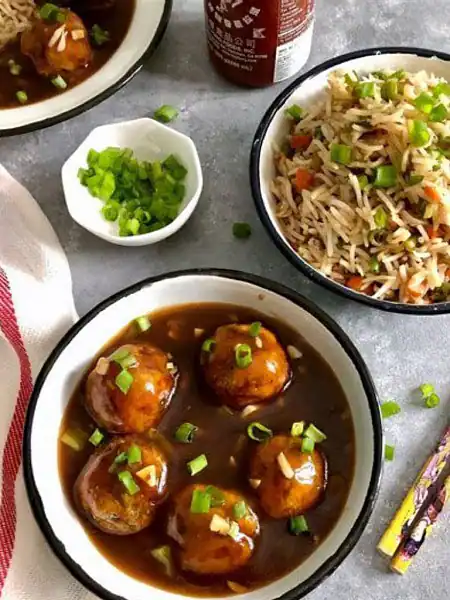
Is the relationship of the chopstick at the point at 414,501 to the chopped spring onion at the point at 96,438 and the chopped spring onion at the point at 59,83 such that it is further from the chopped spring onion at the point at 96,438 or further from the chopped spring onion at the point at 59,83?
the chopped spring onion at the point at 59,83

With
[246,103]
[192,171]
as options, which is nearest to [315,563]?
[192,171]

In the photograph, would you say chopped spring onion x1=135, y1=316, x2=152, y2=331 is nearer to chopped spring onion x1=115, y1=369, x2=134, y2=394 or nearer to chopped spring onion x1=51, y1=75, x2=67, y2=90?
chopped spring onion x1=115, y1=369, x2=134, y2=394

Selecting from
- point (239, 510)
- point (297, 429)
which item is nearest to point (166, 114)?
point (297, 429)

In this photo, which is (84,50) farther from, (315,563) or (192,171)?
(315,563)

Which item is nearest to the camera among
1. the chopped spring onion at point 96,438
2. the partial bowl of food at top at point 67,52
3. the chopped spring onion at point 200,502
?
the chopped spring onion at point 200,502

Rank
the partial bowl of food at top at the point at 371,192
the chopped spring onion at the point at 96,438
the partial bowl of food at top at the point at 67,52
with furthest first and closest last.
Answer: the partial bowl of food at top at the point at 67,52 < the partial bowl of food at top at the point at 371,192 < the chopped spring onion at the point at 96,438

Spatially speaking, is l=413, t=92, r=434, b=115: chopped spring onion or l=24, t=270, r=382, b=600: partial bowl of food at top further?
l=413, t=92, r=434, b=115: chopped spring onion

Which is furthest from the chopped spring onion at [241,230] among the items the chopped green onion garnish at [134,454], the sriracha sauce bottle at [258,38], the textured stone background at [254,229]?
the chopped green onion garnish at [134,454]

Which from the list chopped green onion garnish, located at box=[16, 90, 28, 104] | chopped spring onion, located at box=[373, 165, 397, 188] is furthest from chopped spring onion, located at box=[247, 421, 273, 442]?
chopped green onion garnish, located at box=[16, 90, 28, 104]
